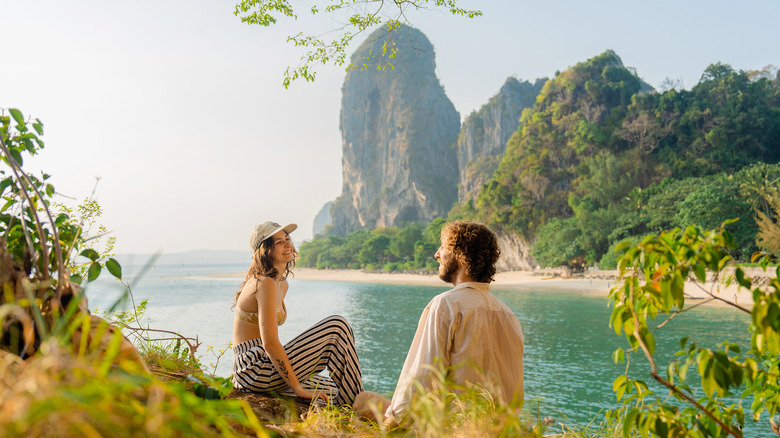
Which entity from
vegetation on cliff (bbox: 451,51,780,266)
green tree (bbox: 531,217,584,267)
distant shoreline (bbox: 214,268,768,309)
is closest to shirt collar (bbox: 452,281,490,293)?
distant shoreline (bbox: 214,268,768,309)

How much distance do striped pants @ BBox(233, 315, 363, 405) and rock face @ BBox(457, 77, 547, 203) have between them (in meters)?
55.6

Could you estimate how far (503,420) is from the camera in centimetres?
118

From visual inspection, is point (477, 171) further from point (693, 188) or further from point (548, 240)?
point (693, 188)

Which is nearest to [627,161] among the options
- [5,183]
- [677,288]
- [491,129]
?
[677,288]

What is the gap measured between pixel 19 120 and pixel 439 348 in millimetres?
1584

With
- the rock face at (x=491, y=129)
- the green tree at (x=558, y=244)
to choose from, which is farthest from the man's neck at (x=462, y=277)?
the rock face at (x=491, y=129)

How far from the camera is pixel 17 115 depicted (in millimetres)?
1655

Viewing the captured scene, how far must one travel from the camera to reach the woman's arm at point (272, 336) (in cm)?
227

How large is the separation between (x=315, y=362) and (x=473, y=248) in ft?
3.43

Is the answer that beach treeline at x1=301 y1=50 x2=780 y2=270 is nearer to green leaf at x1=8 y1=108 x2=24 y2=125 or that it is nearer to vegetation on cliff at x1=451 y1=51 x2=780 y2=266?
vegetation on cliff at x1=451 y1=51 x2=780 y2=266

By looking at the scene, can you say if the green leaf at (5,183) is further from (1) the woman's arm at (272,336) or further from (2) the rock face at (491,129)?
(2) the rock face at (491,129)

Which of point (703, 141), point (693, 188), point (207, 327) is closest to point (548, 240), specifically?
point (693, 188)

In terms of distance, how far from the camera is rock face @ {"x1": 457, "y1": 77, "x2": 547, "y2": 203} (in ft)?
195

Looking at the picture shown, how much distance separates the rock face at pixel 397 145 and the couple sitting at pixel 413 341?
237 ft
